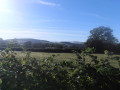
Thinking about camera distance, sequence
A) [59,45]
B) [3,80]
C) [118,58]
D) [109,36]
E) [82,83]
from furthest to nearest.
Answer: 1. [109,36]
2. [59,45]
3. [118,58]
4. [82,83]
5. [3,80]

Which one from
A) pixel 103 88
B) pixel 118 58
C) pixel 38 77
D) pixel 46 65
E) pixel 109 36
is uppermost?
pixel 109 36

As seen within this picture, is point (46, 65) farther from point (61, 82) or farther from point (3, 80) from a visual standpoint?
point (3, 80)

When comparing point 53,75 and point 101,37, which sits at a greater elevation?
point 101,37

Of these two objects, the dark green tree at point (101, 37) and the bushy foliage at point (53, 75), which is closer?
the bushy foliage at point (53, 75)

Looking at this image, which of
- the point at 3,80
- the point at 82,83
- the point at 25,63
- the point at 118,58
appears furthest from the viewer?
the point at 118,58

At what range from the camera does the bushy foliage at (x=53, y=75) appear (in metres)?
1.97

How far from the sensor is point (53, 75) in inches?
84.0

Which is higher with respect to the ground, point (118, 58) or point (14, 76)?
point (118, 58)

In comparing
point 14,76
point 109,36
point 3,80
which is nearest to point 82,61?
point 14,76

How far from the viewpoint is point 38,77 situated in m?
2.06

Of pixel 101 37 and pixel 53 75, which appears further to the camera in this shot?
pixel 101 37

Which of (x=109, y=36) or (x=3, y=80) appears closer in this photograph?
(x=3, y=80)

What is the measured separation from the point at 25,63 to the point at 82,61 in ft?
3.47

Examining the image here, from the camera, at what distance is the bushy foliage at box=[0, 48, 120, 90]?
1.97 m
